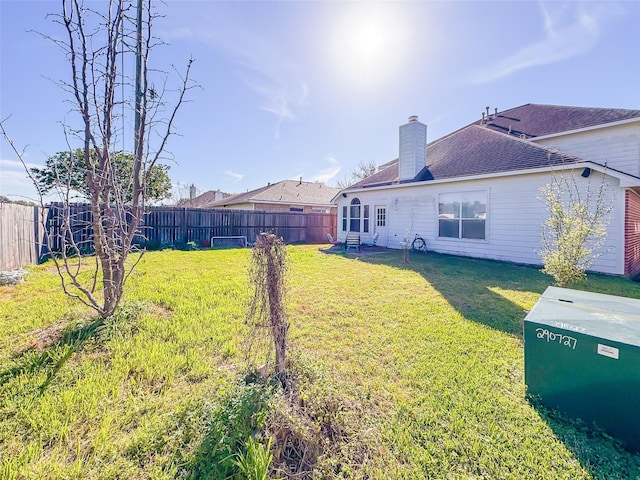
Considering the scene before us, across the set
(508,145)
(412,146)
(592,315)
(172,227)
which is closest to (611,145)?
(508,145)

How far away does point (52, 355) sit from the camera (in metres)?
2.72

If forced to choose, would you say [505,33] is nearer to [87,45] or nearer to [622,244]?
Result: [622,244]

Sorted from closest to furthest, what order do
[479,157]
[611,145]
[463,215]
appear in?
1. [611,145]
2. [463,215]
3. [479,157]

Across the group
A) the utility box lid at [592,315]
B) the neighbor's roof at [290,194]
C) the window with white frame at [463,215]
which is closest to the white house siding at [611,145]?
the window with white frame at [463,215]

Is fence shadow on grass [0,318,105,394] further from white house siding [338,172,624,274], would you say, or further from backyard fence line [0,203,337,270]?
white house siding [338,172,624,274]

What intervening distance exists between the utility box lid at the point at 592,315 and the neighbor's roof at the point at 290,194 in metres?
16.9

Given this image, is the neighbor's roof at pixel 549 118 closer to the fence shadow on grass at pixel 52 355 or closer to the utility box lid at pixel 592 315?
the utility box lid at pixel 592 315

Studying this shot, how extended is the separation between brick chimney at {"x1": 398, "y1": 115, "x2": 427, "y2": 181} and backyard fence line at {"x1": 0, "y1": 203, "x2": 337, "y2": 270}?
6.37 m

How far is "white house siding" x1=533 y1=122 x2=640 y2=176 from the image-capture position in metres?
8.91

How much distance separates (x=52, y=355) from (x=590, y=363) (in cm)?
486

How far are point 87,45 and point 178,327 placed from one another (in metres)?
3.61

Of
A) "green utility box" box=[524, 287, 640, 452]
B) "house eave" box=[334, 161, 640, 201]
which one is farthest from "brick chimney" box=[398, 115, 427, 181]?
"green utility box" box=[524, 287, 640, 452]

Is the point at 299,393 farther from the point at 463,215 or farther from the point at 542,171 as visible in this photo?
the point at 463,215

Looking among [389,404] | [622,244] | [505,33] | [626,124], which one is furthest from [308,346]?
[626,124]
